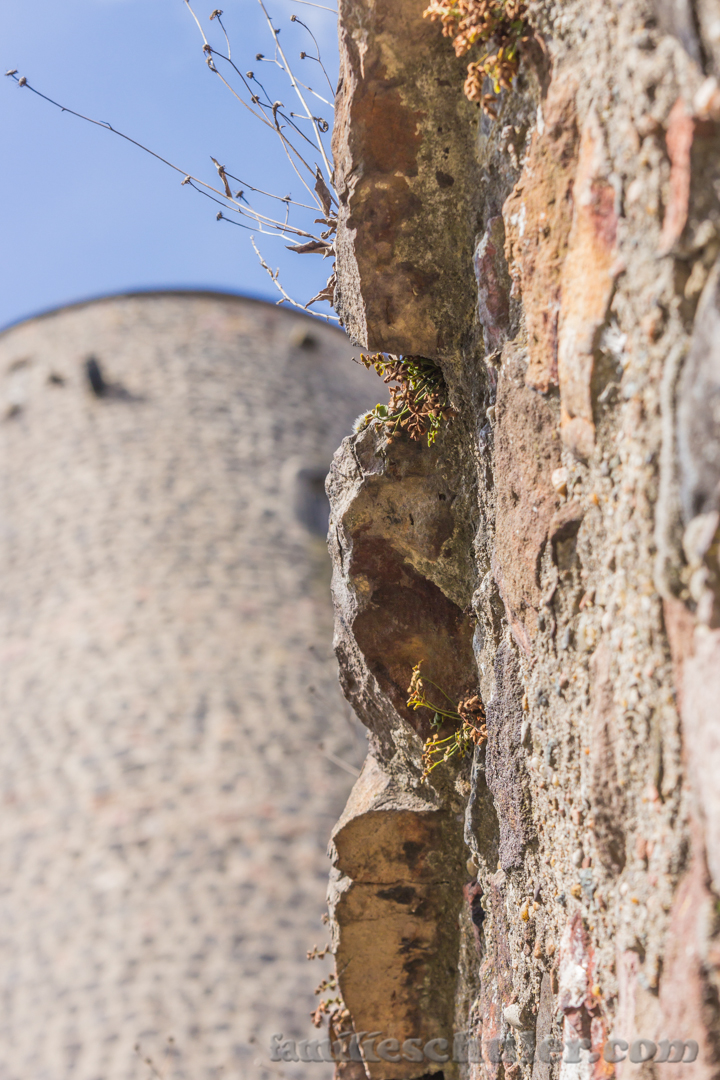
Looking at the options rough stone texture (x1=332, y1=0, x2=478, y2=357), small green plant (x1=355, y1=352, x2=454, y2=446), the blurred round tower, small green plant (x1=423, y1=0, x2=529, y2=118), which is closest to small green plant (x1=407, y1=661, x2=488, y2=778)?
small green plant (x1=355, y1=352, x2=454, y2=446)

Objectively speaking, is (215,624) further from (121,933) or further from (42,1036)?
(42,1036)

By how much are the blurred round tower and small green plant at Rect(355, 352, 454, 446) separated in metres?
4.20

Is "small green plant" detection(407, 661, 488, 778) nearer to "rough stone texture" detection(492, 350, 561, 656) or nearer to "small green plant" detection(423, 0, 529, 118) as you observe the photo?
"rough stone texture" detection(492, 350, 561, 656)

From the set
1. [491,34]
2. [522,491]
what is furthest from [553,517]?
[491,34]

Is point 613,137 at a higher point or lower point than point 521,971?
higher

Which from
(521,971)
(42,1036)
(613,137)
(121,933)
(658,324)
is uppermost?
(613,137)

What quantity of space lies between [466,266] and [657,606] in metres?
0.84

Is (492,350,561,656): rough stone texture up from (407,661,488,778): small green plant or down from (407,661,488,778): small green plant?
up

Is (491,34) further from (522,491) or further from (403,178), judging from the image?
(522,491)

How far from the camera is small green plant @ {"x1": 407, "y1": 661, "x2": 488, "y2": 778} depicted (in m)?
1.79

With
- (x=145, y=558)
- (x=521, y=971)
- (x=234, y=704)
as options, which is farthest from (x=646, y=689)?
(x=145, y=558)

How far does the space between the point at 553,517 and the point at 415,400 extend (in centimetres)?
56

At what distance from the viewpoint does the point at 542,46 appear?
1.21 metres

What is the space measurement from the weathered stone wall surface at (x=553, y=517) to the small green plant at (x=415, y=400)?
0.04 metres
